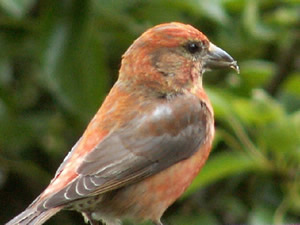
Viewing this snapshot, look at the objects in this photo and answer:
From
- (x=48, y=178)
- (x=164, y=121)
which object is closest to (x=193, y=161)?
(x=164, y=121)

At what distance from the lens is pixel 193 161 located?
8.09 m

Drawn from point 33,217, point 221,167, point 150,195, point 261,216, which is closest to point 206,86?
point 221,167

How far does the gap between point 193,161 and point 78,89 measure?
49.7 inches

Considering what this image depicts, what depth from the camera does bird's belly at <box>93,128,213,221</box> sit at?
7.80m

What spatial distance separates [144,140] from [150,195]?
1.09 feet

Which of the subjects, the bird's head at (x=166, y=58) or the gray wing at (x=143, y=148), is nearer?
the gray wing at (x=143, y=148)

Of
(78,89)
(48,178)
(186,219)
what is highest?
(78,89)

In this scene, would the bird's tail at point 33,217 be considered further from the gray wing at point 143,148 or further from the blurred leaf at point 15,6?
the blurred leaf at point 15,6

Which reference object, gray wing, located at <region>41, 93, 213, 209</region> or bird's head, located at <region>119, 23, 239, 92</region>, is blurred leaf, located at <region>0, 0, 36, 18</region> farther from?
gray wing, located at <region>41, 93, 213, 209</region>

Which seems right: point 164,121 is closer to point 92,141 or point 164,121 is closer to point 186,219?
point 92,141

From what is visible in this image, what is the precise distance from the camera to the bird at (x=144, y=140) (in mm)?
7633

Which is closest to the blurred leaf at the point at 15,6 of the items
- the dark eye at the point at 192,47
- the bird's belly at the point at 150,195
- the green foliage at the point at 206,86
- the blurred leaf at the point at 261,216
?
the green foliage at the point at 206,86

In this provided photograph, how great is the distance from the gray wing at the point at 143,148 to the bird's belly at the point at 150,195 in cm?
5

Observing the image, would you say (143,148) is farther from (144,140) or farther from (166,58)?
(166,58)
